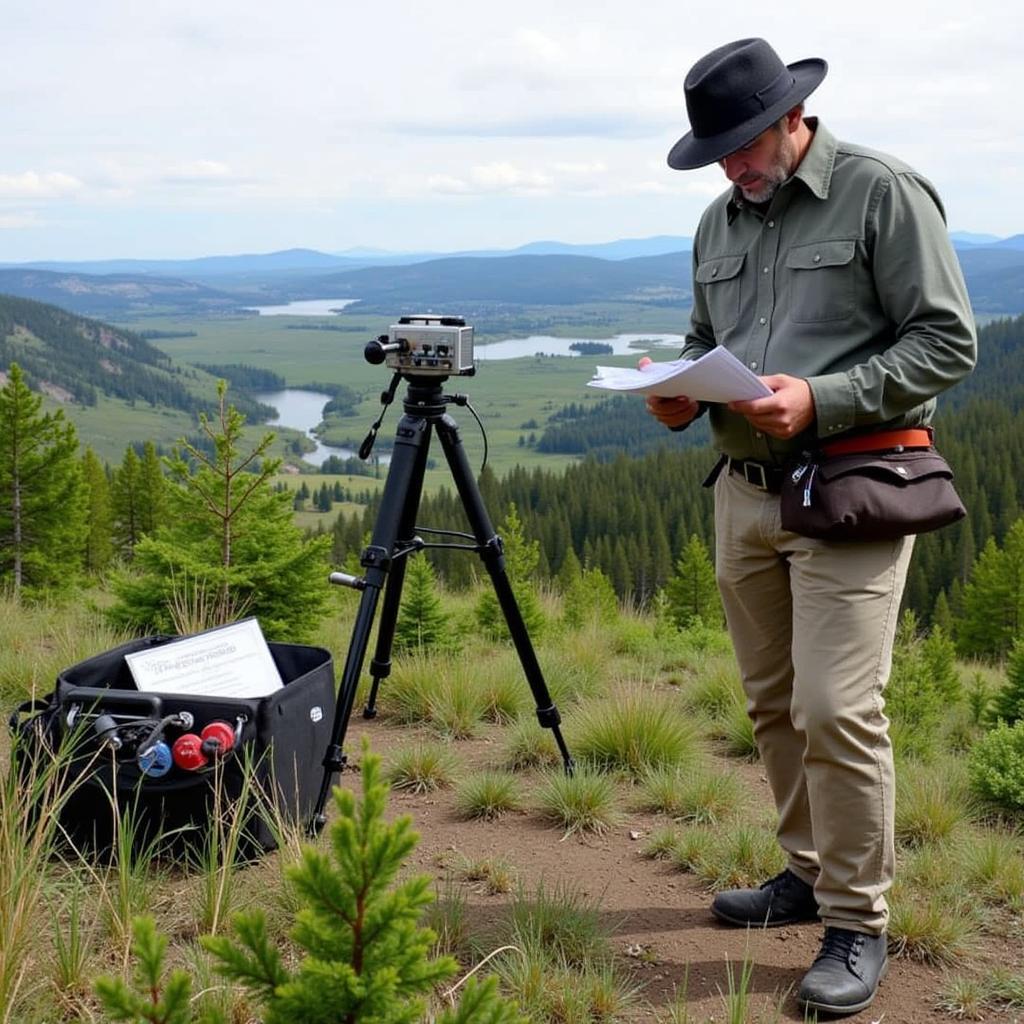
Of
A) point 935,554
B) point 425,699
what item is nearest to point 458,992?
point 425,699

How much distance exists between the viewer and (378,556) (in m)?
3.95

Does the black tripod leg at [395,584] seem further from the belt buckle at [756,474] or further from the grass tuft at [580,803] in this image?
the belt buckle at [756,474]

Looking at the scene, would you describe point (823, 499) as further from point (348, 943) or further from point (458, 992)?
point (348, 943)

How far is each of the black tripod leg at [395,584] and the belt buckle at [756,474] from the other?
132cm

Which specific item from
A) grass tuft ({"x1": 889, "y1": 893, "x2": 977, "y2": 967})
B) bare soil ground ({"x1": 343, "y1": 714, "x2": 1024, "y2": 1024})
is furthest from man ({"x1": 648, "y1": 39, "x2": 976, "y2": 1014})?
grass tuft ({"x1": 889, "y1": 893, "x2": 977, "y2": 967})

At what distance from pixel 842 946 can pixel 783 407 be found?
139 centimetres

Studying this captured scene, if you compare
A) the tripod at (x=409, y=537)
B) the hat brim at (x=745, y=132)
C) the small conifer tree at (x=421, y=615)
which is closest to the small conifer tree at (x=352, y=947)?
the hat brim at (x=745, y=132)

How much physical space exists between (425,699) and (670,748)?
1311 millimetres

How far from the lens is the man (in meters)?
2.68

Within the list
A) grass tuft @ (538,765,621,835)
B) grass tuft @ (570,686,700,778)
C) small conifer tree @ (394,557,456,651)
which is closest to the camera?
grass tuft @ (538,765,621,835)

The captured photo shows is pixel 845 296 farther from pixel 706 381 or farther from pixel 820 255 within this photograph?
pixel 706 381

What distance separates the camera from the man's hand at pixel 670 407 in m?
3.03

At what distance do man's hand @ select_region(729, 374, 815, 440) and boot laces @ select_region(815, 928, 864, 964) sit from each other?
4.23 feet

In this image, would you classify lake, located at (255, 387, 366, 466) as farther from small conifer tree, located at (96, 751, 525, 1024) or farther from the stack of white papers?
small conifer tree, located at (96, 751, 525, 1024)
